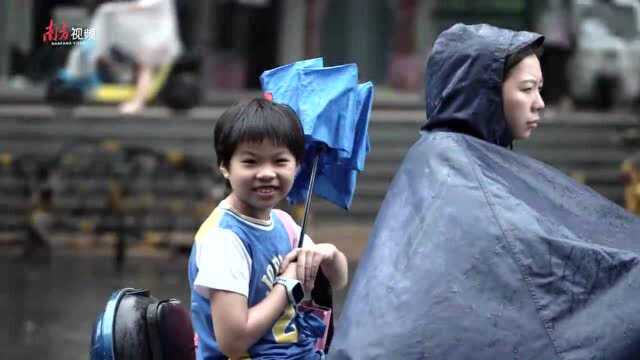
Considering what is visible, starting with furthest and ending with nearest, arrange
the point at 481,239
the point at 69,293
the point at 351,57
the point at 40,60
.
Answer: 1. the point at 351,57
2. the point at 40,60
3. the point at 69,293
4. the point at 481,239

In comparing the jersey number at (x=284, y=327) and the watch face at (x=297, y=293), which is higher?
the watch face at (x=297, y=293)

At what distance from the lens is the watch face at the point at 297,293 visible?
331cm

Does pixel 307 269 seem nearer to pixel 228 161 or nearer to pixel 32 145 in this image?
pixel 228 161

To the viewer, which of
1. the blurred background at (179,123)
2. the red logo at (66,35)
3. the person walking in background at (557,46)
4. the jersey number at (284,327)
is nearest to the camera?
the jersey number at (284,327)

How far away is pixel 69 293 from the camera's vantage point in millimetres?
10516

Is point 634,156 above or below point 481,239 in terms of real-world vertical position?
below

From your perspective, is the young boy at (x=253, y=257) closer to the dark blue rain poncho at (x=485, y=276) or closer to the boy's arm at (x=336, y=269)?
the boy's arm at (x=336, y=269)

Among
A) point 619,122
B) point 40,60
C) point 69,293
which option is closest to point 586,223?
point 69,293

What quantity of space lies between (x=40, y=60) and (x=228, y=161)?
1063 centimetres

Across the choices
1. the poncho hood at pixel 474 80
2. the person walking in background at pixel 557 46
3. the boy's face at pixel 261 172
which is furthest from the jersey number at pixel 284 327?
the person walking in background at pixel 557 46

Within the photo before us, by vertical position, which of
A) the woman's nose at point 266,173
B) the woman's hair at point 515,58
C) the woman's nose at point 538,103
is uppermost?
the woman's hair at point 515,58

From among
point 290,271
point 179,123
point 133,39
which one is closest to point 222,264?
point 290,271

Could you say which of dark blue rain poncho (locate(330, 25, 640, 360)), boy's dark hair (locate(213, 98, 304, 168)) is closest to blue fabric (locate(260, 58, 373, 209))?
boy's dark hair (locate(213, 98, 304, 168))

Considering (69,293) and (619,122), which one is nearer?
(69,293)
